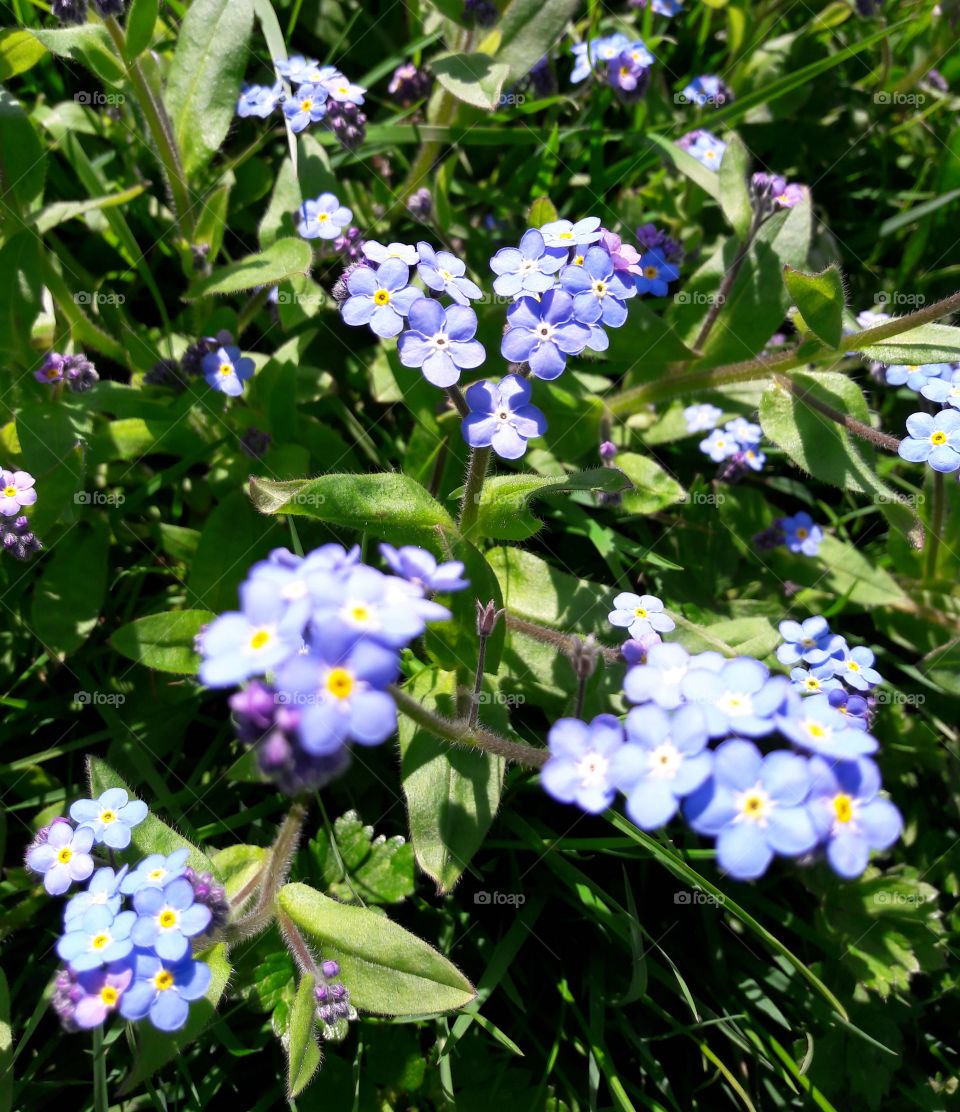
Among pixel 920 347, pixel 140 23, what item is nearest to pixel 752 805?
pixel 920 347

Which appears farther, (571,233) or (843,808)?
(571,233)

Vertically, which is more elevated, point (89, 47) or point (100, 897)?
point (89, 47)

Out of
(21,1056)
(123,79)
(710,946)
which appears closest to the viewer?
(21,1056)

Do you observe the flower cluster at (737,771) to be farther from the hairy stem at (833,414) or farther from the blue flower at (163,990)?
the hairy stem at (833,414)

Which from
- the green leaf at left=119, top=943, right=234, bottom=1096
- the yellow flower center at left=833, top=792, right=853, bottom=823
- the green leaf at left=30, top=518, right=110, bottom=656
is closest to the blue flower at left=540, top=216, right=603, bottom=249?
the yellow flower center at left=833, top=792, right=853, bottom=823

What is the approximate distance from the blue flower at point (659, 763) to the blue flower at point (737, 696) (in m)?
0.08

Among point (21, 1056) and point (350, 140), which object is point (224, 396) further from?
point (21, 1056)

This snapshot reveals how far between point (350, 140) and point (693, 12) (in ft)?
9.51

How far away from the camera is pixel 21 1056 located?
399 cm

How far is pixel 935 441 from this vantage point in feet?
14.5

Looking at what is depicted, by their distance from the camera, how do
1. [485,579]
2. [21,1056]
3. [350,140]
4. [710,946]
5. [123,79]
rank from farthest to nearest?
[350,140], [123,79], [710,946], [21,1056], [485,579]

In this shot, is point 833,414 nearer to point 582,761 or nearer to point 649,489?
point 649,489

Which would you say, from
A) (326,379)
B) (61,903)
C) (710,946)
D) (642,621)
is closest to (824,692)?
(642,621)

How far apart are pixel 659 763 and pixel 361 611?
2.75 ft
